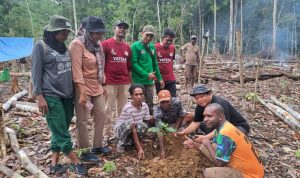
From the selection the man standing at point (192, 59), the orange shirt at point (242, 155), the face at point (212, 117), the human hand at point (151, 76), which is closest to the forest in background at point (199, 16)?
the man standing at point (192, 59)

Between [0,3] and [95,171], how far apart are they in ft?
98.9

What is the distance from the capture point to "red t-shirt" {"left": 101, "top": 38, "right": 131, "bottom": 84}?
5.40 metres

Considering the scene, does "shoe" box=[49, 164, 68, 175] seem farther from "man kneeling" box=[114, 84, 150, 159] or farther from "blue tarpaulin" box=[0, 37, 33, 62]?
"blue tarpaulin" box=[0, 37, 33, 62]

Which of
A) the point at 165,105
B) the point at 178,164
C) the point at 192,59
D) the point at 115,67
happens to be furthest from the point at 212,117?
the point at 192,59

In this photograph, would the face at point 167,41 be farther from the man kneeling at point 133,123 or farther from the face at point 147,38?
the man kneeling at point 133,123

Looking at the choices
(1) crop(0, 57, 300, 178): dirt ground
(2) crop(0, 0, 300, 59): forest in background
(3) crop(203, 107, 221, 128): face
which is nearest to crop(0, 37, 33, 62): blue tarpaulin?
(1) crop(0, 57, 300, 178): dirt ground

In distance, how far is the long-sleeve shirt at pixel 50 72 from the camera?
12.3 ft

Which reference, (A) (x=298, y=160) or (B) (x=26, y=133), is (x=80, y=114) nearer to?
(B) (x=26, y=133)

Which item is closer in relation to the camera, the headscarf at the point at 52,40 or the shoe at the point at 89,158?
the headscarf at the point at 52,40

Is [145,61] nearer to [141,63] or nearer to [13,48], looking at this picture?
[141,63]

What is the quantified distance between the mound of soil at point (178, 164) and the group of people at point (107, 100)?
8.7 inches

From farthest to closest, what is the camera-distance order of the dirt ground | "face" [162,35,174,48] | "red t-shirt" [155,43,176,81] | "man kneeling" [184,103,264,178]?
"red t-shirt" [155,43,176,81]
"face" [162,35,174,48]
the dirt ground
"man kneeling" [184,103,264,178]

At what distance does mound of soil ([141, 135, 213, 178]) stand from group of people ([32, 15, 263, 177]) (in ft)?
0.72

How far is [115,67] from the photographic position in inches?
215
